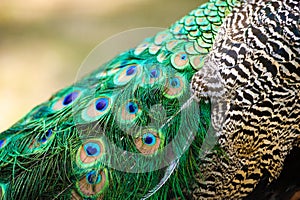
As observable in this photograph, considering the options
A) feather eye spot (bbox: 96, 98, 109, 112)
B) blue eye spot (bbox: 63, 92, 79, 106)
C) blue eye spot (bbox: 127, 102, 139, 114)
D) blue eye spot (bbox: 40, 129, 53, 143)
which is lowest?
blue eye spot (bbox: 127, 102, 139, 114)

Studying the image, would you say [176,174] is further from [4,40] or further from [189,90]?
[4,40]

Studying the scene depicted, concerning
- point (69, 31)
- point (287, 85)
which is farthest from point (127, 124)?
point (69, 31)

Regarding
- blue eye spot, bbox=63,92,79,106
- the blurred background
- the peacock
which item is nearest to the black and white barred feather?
the peacock

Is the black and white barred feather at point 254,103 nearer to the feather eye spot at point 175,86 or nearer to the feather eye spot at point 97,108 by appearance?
the feather eye spot at point 175,86

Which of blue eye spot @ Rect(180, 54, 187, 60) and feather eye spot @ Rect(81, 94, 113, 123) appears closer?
feather eye spot @ Rect(81, 94, 113, 123)

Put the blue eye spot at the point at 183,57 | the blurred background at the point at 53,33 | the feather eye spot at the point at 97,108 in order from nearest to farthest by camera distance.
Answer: the feather eye spot at the point at 97,108 < the blue eye spot at the point at 183,57 < the blurred background at the point at 53,33

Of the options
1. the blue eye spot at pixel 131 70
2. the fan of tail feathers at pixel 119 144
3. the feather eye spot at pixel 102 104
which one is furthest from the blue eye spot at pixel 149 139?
the blue eye spot at pixel 131 70

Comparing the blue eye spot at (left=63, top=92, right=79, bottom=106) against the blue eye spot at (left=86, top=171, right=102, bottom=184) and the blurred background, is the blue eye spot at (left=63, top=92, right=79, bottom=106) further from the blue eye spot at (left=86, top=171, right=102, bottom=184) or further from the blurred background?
the blurred background

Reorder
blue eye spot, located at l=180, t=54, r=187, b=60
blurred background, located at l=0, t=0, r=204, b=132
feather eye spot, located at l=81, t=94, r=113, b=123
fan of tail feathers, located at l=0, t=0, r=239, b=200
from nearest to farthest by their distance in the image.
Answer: fan of tail feathers, located at l=0, t=0, r=239, b=200 → feather eye spot, located at l=81, t=94, r=113, b=123 → blue eye spot, located at l=180, t=54, r=187, b=60 → blurred background, located at l=0, t=0, r=204, b=132

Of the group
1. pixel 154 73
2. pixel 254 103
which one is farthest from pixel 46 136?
pixel 254 103
